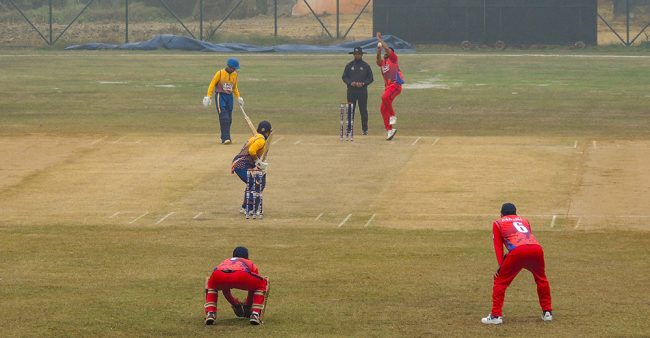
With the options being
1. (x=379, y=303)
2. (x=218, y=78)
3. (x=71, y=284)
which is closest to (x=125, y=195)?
(x=218, y=78)

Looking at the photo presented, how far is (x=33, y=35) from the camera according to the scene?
267ft

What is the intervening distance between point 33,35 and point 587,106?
4608 cm

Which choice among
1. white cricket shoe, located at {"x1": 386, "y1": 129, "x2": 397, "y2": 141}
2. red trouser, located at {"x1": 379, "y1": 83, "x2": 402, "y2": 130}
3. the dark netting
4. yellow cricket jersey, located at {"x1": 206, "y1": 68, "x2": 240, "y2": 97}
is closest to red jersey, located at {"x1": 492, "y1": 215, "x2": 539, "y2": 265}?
yellow cricket jersey, located at {"x1": 206, "y1": 68, "x2": 240, "y2": 97}

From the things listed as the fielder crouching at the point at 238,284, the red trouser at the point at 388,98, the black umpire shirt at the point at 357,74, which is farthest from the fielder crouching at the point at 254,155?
the black umpire shirt at the point at 357,74

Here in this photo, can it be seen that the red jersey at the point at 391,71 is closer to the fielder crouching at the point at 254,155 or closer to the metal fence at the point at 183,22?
the fielder crouching at the point at 254,155

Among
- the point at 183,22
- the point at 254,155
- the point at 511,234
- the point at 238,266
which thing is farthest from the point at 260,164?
the point at 183,22

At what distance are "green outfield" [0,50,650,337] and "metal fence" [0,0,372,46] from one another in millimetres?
29122

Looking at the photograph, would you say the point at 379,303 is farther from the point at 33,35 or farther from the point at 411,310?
the point at 33,35

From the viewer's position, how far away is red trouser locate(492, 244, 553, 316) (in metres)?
16.2

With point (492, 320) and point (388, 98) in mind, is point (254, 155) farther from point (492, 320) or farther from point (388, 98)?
point (388, 98)

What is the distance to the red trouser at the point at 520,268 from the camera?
16203 mm

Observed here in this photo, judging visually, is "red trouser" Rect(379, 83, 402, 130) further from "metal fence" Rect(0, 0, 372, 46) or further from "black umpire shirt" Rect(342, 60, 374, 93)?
"metal fence" Rect(0, 0, 372, 46)

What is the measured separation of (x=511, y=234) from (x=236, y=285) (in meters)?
3.41

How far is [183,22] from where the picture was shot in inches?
3558
